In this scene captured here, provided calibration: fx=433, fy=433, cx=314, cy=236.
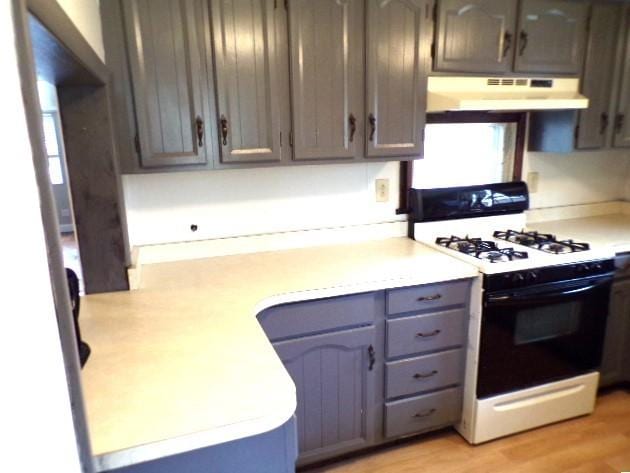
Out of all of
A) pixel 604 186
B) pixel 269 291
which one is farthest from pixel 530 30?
pixel 269 291

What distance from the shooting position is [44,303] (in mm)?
623

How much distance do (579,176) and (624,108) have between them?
54cm

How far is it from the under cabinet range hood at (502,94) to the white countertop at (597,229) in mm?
713

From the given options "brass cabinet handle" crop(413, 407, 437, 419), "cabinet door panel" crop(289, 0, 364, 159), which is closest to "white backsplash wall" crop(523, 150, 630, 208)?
"cabinet door panel" crop(289, 0, 364, 159)

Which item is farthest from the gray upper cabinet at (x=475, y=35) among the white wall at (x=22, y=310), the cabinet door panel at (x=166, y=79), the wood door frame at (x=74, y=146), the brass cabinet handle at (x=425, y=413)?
the white wall at (x=22, y=310)

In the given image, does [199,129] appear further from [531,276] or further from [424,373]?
[531,276]

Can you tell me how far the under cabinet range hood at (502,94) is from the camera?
6.64 feet

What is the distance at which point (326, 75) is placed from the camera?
6.26 ft

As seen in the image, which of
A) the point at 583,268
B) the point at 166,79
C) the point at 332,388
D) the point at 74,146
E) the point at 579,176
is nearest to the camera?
the point at 74,146

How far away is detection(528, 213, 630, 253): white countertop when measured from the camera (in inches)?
89.3

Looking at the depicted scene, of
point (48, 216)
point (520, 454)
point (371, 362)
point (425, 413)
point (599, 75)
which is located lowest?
point (520, 454)

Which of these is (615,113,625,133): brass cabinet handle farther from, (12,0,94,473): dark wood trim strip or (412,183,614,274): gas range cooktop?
(12,0,94,473): dark wood trim strip

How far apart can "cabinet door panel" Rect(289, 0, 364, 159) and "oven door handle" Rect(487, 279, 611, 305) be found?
0.95 meters

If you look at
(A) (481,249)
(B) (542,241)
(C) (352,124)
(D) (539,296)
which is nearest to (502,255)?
(A) (481,249)
